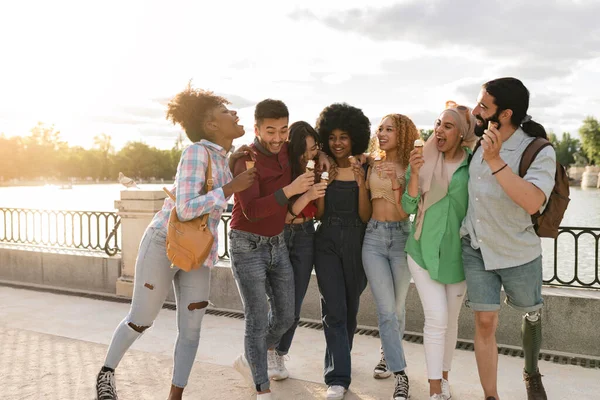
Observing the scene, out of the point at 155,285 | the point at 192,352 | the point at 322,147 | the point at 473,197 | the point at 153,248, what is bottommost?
the point at 192,352

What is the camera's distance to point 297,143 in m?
3.88

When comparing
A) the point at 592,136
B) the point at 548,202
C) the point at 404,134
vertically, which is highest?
the point at 592,136

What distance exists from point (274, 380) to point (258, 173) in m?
1.70

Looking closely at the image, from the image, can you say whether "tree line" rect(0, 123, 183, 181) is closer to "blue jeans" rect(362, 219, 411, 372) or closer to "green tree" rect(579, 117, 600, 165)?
"green tree" rect(579, 117, 600, 165)

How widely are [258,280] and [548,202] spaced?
6.11 ft

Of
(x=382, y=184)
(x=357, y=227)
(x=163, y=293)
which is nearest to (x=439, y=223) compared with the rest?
(x=382, y=184)

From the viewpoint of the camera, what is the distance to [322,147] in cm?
415

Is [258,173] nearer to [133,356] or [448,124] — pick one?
[448,124]

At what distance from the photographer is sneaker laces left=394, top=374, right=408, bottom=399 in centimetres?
383

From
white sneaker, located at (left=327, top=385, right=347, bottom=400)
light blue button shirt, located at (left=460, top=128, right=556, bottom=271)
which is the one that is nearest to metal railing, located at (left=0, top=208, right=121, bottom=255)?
white sneaker, located at (left=327, top=385, right=347, bottom=400)

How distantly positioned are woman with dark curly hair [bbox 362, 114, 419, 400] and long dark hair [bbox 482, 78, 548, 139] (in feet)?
2.42

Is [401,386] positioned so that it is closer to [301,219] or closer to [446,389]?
[446,389]

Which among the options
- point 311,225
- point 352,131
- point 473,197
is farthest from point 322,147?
point 473,197

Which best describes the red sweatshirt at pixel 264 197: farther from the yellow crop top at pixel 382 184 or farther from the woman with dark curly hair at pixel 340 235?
the yellow crop top at pixel 382 184
